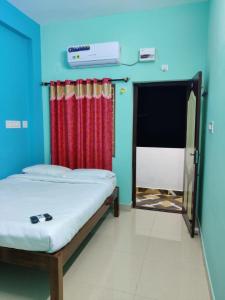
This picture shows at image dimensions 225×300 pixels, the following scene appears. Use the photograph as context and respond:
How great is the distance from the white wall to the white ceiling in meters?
2.44

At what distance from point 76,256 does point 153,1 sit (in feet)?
10.7

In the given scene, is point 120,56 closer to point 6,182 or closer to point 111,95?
point 111,95

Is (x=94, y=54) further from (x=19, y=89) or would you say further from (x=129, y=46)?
(x=19, y=89)

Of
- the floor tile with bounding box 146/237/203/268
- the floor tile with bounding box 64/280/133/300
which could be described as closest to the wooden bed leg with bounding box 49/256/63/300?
the floor tile with bounding box 64/280/133/300

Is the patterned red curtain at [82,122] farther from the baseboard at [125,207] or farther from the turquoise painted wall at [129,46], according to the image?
the baseboard at [125,207]

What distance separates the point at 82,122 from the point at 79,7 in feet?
5.23

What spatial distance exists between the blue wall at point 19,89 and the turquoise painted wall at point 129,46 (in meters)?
0.19

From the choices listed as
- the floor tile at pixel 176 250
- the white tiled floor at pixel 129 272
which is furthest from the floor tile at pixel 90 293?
the floor tile at pixel 176 250

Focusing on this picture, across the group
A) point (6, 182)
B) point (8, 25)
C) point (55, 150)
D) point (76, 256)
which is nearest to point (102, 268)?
point (76, 256)

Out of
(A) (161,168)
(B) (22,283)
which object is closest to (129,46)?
(A) (161,168)

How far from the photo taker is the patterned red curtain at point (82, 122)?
3436 mm

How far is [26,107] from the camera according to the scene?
139 inches

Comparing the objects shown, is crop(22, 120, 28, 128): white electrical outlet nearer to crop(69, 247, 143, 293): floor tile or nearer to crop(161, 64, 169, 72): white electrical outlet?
crop(69, 247, 143, 293): floor tile

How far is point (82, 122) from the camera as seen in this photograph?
3.54 meters
